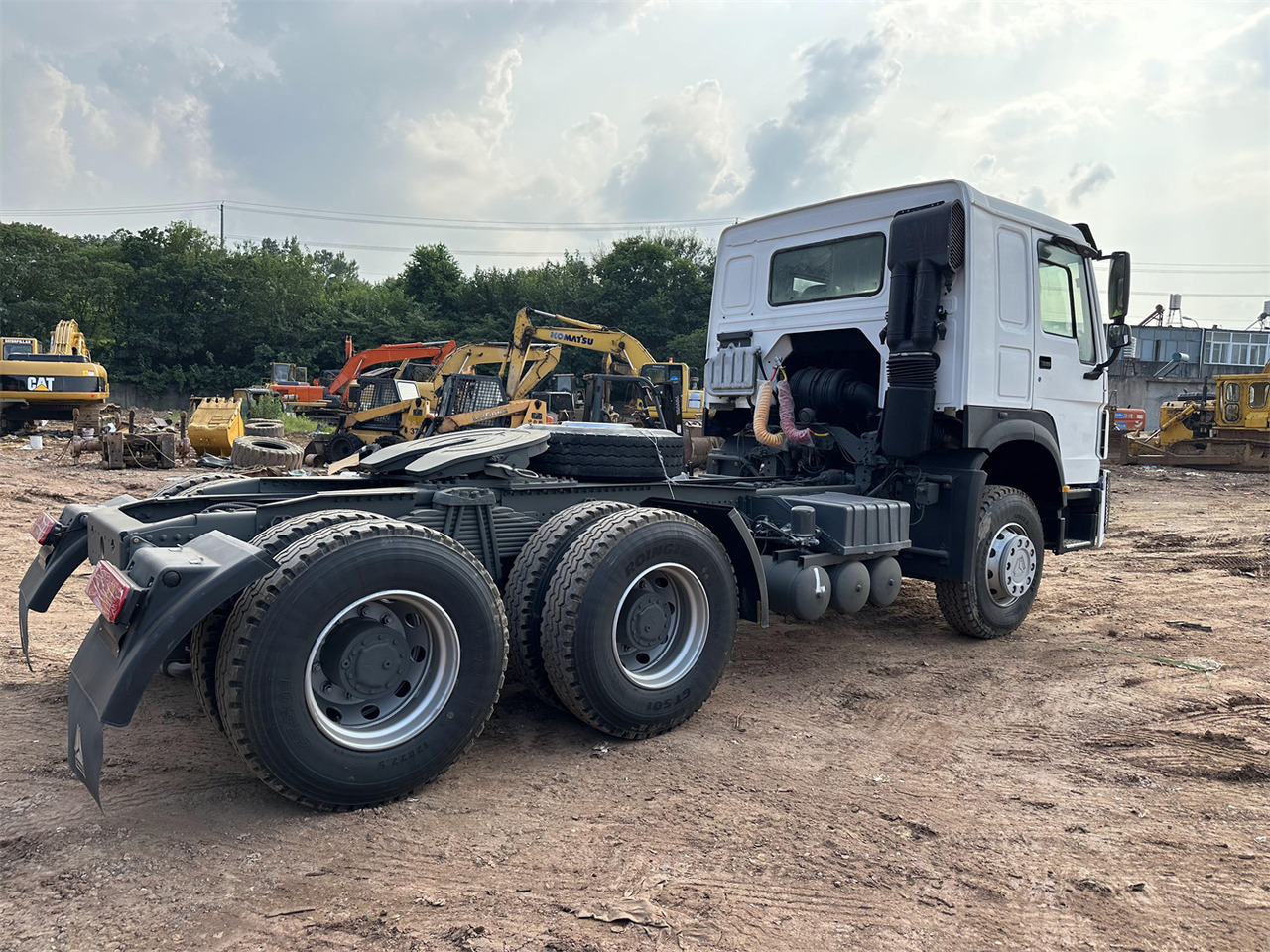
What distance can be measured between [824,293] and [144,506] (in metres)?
4.67

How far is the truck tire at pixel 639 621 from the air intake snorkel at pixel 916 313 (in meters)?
1.95

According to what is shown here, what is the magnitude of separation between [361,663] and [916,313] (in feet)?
13.3

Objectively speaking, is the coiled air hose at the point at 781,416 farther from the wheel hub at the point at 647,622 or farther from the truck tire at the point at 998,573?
the wheel hub at the point at 647,622

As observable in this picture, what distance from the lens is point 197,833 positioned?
10.3ft

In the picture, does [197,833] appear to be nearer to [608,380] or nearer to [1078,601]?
[1078,601]

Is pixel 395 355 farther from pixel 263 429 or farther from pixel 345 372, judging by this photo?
pixel 263 429

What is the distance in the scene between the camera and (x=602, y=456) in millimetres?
4766

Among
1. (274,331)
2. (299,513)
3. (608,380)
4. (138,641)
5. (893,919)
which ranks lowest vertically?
(893,919)

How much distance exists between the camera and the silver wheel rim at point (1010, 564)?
627cm

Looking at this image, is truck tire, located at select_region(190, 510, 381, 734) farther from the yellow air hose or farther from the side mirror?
the side mirror

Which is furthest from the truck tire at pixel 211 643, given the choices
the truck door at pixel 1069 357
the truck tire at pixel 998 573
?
the truck door at pixel 1069 357

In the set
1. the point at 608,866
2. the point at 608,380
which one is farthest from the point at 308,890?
the point at 608,380

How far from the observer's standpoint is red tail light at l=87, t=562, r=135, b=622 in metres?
2.90

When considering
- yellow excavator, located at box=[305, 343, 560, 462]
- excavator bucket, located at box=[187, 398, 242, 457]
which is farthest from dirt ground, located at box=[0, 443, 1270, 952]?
excavator bucket, located at box=[187, 398, 242, 457]
